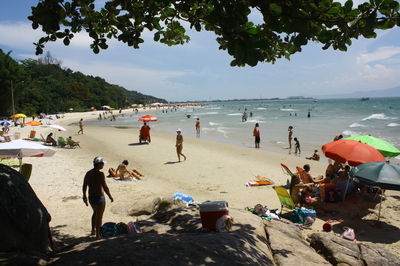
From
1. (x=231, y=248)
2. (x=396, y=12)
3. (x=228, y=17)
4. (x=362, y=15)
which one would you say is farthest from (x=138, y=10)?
(x=231, y=248)

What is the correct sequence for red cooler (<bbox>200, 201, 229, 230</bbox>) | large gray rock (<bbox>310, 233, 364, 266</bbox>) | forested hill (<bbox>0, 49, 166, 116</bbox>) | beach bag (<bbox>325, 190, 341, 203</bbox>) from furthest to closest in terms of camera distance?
forested hill (<bbox>0, 49, 166, 116</bbox>)
beach bag (<bbox>325, 190, 341, 203</bbox>)
red cooler (<bbox>200, 201, 229, 230</bbox>)
large gray rock (<bbox>310, 233, 364, 266</bbox>)

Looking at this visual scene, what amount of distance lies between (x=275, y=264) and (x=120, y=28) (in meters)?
4.36

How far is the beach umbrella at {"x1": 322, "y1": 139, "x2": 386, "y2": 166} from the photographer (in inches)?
277

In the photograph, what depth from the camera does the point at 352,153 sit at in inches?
284

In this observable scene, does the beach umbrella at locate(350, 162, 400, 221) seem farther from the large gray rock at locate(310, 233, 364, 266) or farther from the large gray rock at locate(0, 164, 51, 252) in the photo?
the large gray rock at locate(0, 164, 51, 252)

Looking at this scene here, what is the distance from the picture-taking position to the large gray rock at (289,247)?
3926 millimetres

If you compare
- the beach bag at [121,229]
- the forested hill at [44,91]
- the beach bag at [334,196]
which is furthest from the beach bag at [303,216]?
the forested hill at [44,91]

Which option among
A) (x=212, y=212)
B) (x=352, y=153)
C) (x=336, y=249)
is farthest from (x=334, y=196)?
(x=212, y=212)

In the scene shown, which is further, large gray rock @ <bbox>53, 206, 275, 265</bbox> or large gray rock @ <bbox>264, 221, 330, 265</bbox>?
large gray rock @ <bbox>264, 221, 330, 265</bbox>

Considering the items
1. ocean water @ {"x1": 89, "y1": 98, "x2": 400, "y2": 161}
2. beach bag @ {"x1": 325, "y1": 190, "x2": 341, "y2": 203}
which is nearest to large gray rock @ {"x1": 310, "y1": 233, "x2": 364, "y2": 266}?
beach bag @ {"x1": 325, "y1": 190, "x2": 341, "y2": 203}

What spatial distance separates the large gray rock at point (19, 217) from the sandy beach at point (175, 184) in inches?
74.6

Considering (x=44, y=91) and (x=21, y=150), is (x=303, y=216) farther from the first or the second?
(x=44, y=91)

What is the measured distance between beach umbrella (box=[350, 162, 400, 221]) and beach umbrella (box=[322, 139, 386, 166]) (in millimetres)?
545

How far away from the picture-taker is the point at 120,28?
4730mm
